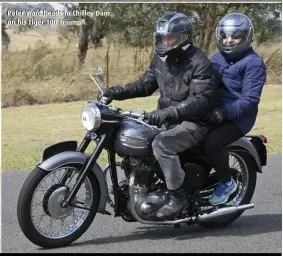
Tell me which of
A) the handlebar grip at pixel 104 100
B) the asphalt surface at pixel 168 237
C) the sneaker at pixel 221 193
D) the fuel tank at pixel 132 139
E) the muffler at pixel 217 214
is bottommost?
the asphalt surface at pixel 168 237

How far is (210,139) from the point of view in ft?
17.8

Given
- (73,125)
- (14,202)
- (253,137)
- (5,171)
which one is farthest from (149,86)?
(73,125)

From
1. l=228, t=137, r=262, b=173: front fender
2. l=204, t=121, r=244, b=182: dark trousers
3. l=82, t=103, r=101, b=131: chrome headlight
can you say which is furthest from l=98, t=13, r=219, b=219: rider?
l=228, t=137, r=262, b=173: front fender

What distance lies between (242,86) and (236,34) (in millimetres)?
441

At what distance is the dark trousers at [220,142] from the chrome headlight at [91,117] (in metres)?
0.93

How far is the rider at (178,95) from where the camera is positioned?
5.24 metres

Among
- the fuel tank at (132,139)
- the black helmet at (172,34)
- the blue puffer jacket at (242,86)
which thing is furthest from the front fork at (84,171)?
the blue puffer jacket at (242,86)

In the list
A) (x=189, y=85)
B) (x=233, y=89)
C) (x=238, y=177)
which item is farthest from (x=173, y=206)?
(x=233, y=89)

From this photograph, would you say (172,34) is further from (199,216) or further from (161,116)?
(199,216)

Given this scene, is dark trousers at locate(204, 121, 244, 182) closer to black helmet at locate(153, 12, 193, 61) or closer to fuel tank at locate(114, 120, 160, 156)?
fuel tank at locate(114, 120, 160, 156)

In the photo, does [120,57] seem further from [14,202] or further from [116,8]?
[14,202]

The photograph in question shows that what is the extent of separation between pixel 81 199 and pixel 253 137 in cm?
176

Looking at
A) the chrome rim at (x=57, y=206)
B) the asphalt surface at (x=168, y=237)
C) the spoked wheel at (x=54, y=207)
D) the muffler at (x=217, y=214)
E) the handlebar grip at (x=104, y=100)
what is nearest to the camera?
the spoked wheel at (x=54, y=207)

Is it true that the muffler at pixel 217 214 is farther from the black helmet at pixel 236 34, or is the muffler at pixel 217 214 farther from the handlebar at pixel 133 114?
the black helmet at pixel 236 34
